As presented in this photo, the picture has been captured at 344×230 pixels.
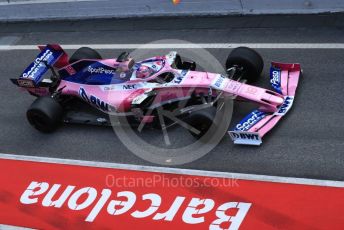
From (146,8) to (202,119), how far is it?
5.25 metres

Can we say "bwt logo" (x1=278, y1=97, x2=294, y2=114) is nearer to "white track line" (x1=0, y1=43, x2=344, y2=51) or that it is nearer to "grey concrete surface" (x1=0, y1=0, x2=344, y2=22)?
"white track line" (x1=0, y1=43, x2=344, y2=51)

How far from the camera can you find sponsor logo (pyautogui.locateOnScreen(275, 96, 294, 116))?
7.93 m

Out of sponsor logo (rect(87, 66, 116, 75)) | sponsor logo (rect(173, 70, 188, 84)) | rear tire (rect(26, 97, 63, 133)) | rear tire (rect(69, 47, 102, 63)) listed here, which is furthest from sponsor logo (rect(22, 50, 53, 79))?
sponsor logo (rect(173, 70, 188, 84))

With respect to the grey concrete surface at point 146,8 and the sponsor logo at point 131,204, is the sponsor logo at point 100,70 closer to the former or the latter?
the sponsor logo at point 131,204

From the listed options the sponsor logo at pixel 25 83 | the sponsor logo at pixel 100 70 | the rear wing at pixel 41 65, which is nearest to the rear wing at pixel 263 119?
the sponsor logo at pixel 100 70

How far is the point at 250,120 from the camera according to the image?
779 cm

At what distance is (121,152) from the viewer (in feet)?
27.2

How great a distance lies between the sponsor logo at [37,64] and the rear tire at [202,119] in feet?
10.6

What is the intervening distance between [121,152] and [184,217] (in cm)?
198

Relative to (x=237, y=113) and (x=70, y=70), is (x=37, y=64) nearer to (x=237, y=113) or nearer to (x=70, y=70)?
A: (x=70, y=70)

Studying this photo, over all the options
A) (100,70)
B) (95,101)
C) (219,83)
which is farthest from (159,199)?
(100,70)

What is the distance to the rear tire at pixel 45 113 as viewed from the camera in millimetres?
→ 8547

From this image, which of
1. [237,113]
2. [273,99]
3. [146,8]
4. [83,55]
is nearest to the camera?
[273,99]

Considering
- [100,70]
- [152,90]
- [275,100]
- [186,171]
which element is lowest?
[186,171]
